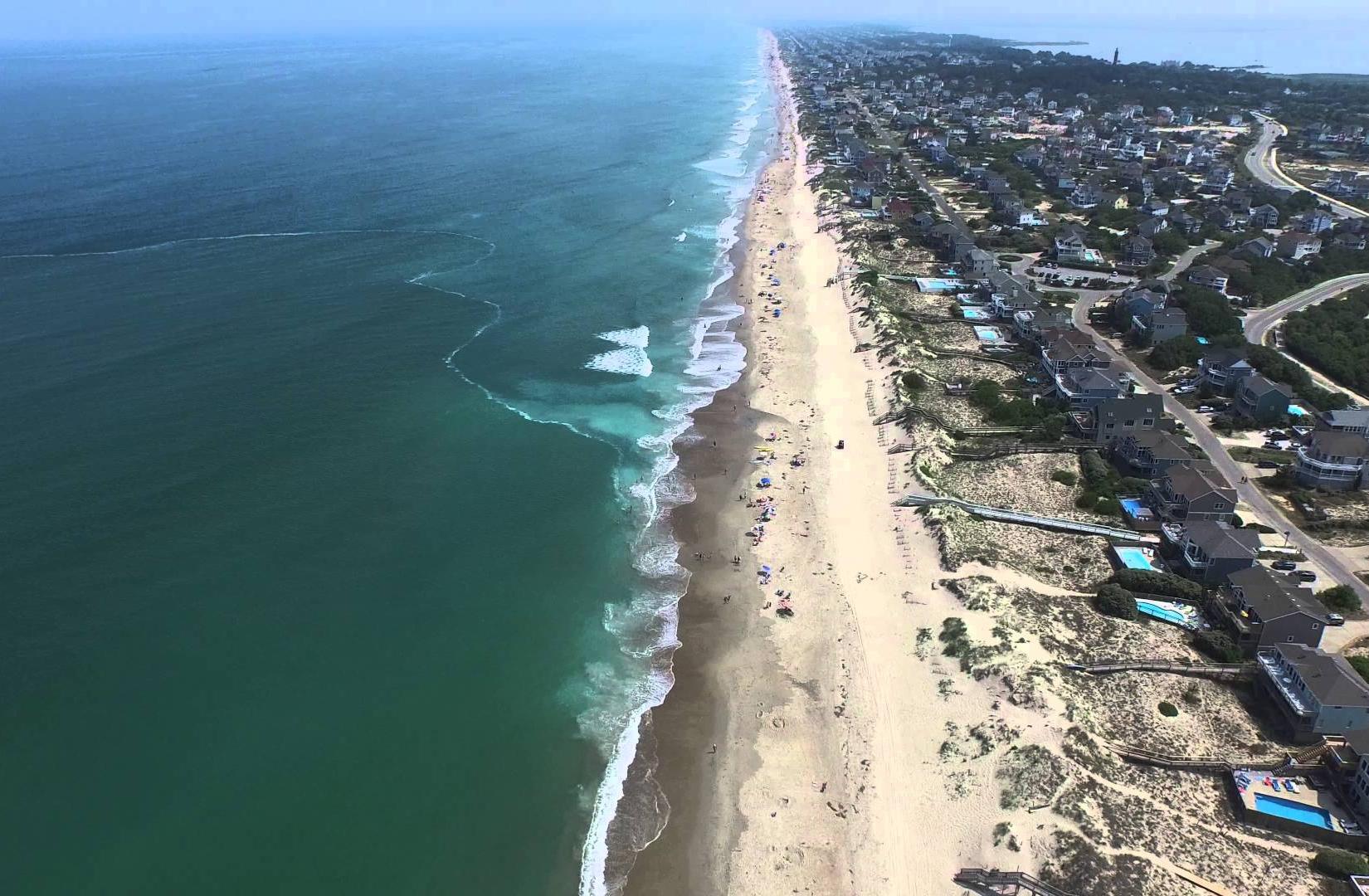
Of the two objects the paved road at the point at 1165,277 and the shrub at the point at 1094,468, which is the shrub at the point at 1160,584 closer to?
the shrub at the point at 1094,468

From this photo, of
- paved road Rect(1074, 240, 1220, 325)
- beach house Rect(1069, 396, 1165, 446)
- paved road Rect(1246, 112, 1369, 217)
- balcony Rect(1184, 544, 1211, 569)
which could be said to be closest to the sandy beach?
balcony Rect(1184, 544, 1211, 569)

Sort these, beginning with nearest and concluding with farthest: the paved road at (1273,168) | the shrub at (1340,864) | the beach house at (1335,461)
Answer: the shrub at (1340,864) < the beach house at (1335,461) < the paved road at (1273,168)

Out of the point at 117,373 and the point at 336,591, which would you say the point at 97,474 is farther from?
the point at 336,591

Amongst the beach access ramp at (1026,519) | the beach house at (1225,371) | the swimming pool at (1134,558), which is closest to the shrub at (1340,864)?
the swimming pool at (1134,558)

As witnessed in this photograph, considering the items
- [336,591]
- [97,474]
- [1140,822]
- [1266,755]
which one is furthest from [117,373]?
[1266,755]

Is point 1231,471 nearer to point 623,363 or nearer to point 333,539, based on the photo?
point 623,363

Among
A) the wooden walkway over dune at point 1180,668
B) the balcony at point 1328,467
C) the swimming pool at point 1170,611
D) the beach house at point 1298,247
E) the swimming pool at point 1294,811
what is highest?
the beach house at point 1298,247
